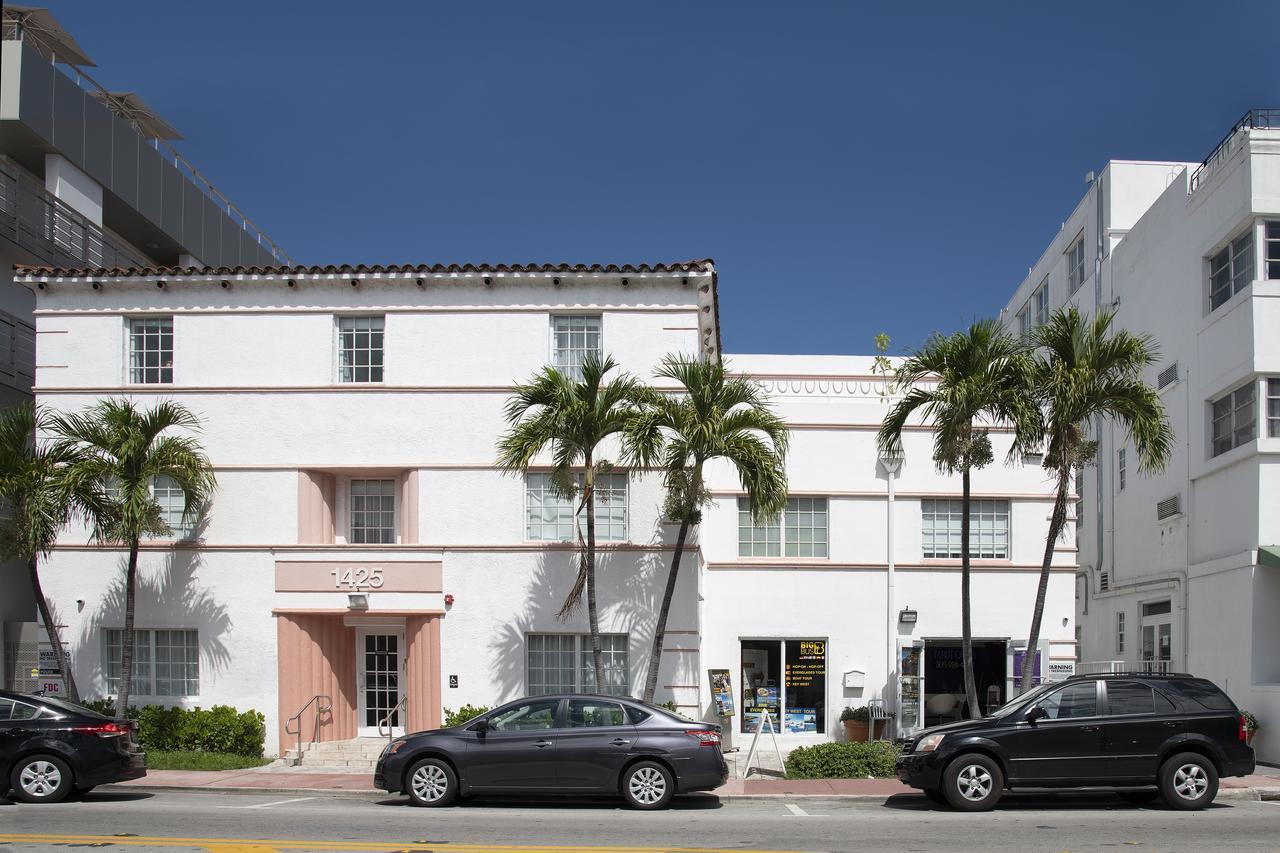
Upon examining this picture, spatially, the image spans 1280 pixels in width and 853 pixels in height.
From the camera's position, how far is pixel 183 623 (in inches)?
767

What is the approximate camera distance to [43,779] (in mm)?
14219

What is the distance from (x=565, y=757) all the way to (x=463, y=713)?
16.6 feet

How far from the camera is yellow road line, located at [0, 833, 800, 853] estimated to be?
11336 millimetres

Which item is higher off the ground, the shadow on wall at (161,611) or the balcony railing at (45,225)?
the balcony railing at (45,225)

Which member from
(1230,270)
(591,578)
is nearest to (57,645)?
(591,578)

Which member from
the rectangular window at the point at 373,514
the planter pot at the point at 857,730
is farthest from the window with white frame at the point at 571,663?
the planter pot at the point at 857,730

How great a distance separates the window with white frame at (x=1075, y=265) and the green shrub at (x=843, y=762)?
18.9 metres

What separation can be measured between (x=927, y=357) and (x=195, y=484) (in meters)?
11.4

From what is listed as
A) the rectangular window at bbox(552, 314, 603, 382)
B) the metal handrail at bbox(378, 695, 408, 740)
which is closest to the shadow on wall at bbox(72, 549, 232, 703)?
the metal handrail at bbox(378, 695, 408, 740)

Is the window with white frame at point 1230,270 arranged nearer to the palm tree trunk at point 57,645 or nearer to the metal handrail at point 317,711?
the metal handrail at point 317,711

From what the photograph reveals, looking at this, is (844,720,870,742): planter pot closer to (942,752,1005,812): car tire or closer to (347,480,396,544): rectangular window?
(942,752,1005,812): car tire

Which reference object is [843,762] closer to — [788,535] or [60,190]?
[788,535]

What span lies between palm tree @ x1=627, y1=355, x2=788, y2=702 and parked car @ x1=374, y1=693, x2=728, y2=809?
379cm

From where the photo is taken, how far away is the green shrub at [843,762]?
17.1 m
